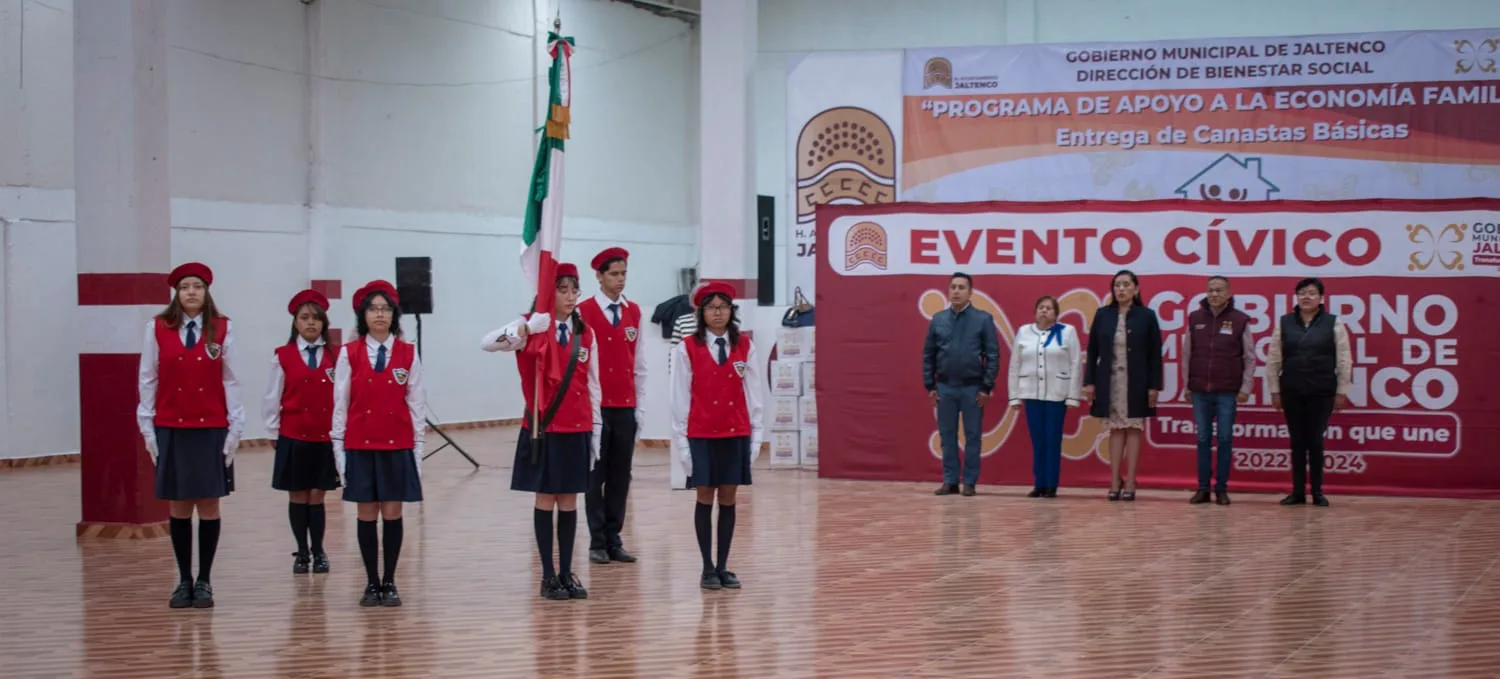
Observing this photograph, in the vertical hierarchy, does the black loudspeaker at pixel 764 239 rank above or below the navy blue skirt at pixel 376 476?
above

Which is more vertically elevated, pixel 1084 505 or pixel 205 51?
pixel 205 51

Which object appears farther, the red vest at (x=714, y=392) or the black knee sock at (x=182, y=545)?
the red vest at (x=714, y=392)

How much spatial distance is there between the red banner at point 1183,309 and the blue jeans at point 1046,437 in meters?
0.52

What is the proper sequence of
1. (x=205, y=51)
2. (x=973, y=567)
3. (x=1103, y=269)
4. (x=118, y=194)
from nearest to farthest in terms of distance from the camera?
(x=973, y=567) < (x=118, y=194) < (x=1103, y=269) < (x=205, y=51)

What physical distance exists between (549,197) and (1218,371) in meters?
6.02

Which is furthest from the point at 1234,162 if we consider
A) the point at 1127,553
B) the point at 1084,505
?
the point at 1127,553

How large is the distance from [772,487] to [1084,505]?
2534 millimetres

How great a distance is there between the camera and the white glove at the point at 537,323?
279 inches

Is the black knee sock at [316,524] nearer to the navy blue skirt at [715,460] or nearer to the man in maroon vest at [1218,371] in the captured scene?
the navy blue skirt at [715,460]

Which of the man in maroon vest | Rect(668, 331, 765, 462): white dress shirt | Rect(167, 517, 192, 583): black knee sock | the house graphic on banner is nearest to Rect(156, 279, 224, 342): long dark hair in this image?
Rect(167, 517, 192, 583): black knee sock

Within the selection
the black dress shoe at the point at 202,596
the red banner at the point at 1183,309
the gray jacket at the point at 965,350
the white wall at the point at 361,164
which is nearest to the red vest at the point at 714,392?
the black dress shoe at the point at 202,596

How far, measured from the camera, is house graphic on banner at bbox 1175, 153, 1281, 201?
1398 centimetres

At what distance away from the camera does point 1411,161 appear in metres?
13.6

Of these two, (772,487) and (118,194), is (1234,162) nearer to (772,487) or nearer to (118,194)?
(772,487)
